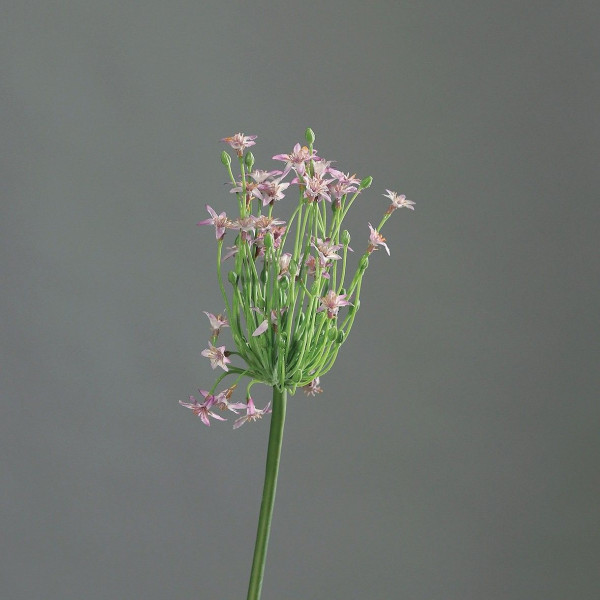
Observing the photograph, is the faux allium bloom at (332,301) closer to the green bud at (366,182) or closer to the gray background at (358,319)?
the green bud at (366,182)

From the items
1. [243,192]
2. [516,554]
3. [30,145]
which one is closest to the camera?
[243,192]

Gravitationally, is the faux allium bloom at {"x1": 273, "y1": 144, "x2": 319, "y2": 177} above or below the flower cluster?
above

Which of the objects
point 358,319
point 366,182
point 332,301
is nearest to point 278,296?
point 332,301

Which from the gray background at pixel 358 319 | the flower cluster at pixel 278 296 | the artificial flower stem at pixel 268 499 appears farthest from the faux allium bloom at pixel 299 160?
the gray background at pixel 358 319

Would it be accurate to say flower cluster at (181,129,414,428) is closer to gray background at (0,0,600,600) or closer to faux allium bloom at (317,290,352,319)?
faux allium bloom at (317,290,352,319)

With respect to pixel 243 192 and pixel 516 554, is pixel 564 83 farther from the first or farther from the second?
pixel 243 192

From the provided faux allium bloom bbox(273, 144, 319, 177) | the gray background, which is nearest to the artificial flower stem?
faux allium bloom bbox(273, 144, 319, 177)

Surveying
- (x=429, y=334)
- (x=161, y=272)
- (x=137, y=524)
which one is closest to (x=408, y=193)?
(x=429, y=334)

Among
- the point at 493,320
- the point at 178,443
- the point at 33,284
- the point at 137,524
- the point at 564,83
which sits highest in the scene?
the point at 564,83
